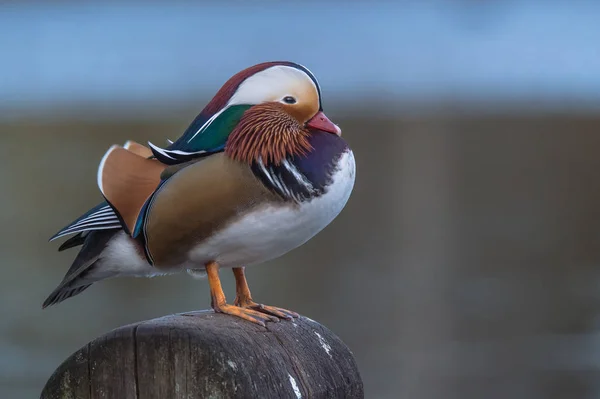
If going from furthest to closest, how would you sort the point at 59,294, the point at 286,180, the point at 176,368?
the point at 59,294 < the point at 286,180 < the point at 176,368

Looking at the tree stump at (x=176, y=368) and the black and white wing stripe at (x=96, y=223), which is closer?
the tree stump at (x=176, y=368)

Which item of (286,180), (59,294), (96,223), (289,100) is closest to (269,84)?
(289,100)

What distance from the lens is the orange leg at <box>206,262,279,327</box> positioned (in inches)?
63.4

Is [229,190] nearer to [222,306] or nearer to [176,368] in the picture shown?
[222,306]

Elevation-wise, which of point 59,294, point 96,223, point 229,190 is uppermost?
point 229,190

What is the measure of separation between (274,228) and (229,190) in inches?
3.9

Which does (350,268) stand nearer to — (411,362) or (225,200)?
(411,362)

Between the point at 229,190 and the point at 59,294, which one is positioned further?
the point at 59,294

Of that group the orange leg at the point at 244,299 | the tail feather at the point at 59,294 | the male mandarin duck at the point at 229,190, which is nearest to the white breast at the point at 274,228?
the male mandarin duck at the point at 229,190

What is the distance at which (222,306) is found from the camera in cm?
165

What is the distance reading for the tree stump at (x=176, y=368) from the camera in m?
1.35

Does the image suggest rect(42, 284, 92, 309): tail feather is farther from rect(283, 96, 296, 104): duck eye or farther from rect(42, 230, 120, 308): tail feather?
rect(283, 96, 296, 104): duck eye

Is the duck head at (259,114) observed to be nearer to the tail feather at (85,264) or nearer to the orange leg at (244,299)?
the tail feather at (85,264)

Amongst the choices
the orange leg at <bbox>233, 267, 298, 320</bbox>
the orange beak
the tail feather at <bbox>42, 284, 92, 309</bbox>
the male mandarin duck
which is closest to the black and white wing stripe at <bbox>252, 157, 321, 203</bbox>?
the male mandarin duck
